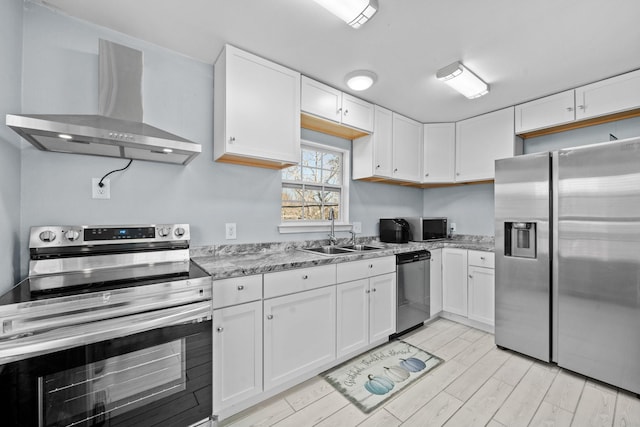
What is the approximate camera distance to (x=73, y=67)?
64.6 inches

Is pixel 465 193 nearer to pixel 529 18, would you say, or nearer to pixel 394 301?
pixel 394 301

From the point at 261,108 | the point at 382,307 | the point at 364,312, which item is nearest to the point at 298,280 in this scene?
the point at 364,312

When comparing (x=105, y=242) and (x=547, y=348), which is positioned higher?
(x=105, y=242)

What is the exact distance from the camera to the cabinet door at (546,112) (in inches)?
98.4

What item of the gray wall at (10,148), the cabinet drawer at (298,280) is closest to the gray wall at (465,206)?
the cabinet drawer at (298,280)

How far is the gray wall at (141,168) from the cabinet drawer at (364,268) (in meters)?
0.67

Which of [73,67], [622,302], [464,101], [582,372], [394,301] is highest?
[464,101]

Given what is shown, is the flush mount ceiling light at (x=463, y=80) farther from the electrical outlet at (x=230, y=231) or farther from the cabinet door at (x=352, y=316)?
the electrical outlet at (x=230, y=231)

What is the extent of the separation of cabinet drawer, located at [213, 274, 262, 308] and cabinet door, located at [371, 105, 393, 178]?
5.95 feet

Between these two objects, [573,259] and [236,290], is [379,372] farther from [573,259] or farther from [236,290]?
[573,259]

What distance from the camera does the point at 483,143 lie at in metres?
3.11

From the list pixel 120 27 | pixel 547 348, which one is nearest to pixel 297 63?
pixel 120 27

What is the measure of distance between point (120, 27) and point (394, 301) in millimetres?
2984

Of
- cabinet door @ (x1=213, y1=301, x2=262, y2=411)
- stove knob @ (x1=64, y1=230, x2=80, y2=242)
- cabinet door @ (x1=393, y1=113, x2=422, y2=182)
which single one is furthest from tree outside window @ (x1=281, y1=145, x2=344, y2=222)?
stove knob @ (x1=64, y1=230, x2=80, y2=242)
